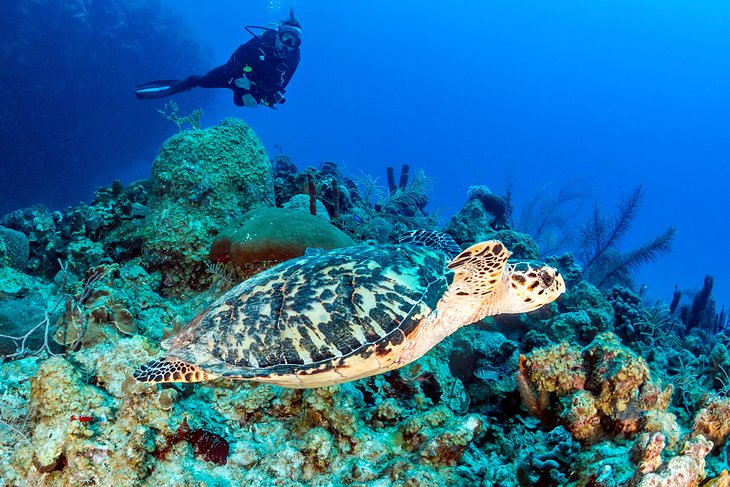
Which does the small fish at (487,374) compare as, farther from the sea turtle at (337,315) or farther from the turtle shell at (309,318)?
the turtle shell at (309,318)

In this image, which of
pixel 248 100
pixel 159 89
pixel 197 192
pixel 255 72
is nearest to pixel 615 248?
pixel 248 100

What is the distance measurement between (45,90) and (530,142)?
114m

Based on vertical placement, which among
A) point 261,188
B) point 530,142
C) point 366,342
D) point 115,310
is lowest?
point 366,342

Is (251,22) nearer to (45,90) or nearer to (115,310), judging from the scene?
(45,90)

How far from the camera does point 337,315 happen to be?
104 inches

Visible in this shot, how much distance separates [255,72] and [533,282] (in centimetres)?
866

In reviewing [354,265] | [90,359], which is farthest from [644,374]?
[90,359]

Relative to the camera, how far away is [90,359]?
3.06 metres

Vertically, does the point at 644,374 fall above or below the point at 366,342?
below

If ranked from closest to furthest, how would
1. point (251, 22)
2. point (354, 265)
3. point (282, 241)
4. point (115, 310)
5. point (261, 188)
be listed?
point (354, 265)
point (115, 310)
point (282, 241)
point (261, 188)
point (251, 22)

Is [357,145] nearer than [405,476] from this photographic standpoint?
No

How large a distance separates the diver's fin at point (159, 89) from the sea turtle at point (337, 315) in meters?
8.25

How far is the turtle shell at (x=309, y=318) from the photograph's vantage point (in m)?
2.52

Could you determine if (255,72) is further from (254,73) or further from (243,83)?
(243,83)
